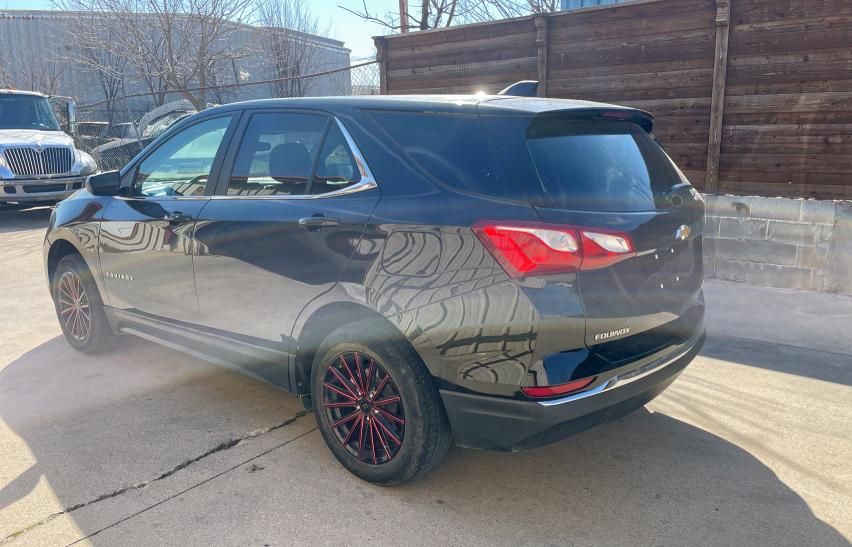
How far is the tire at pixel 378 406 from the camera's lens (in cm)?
283

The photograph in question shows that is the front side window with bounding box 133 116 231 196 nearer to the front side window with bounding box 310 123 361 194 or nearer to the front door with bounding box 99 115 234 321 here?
the front door with bounding box 99 115 234 321

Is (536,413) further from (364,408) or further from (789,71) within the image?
(789,71)

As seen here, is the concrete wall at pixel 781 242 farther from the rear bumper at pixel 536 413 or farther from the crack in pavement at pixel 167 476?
the crack in pavement at pixel 167 476

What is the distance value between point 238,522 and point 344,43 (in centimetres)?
2108

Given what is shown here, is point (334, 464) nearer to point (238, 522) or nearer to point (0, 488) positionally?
point (238, 522)

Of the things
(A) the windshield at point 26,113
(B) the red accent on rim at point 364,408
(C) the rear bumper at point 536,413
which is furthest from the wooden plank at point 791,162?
(A) the windshield at point 26,113

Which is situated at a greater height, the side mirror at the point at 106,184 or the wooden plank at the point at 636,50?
the wooden plank at the point at 636,50

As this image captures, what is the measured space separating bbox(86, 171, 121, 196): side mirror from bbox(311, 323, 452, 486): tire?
2.13m

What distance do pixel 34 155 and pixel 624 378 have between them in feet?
37.9

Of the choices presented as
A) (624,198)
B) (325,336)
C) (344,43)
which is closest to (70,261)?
(325,336)

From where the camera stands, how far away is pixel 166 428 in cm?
372

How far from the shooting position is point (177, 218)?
12.6ft

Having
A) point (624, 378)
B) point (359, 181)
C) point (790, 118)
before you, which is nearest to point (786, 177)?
point (790, 118)

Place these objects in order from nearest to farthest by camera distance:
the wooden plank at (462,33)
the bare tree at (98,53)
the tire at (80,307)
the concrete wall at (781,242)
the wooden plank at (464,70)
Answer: the tire at (80,307) < the concrete wall at (781,242) < the wooden plank at (462,33) < the wooden plank at (464,70) < the bare tree at (98,53)
